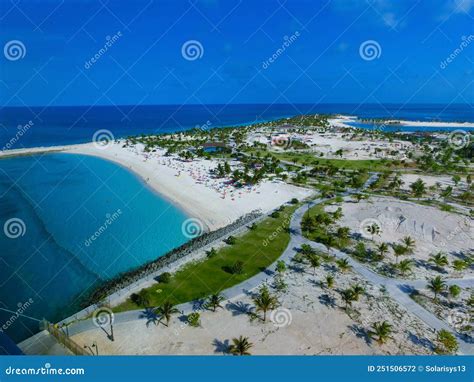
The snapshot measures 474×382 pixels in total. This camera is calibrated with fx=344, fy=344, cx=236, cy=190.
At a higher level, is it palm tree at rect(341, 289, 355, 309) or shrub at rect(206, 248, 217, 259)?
palm tree at rect(341, 289, 355, 309)

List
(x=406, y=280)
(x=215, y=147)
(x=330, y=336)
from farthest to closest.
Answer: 1. (x=215, y=147)
2. (x=406, y=280)
3. (x=330, y=336)

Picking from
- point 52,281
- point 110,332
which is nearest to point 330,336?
point 110,332

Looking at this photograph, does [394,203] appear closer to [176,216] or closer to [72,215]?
[176,216]
